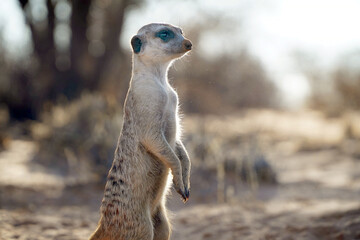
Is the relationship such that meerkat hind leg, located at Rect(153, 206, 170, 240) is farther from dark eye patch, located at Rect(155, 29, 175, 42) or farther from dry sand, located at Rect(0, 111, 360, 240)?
dark eye patch, located at Rect(155, 29, 175, 42)

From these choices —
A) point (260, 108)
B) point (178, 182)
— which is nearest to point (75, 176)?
point (178, 182)

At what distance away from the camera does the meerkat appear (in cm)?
270

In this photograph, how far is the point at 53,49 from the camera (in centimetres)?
1195

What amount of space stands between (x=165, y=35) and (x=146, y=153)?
92 centimetres

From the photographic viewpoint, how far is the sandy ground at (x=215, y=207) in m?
3.81

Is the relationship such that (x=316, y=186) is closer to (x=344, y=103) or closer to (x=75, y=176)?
(x=75, y=176)

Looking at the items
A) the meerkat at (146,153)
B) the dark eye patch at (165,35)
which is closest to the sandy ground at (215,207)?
the meerkat at (146,153)

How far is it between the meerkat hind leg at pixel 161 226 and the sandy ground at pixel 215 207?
1.02 metres

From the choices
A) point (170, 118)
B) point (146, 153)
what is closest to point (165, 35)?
point (170, 118)

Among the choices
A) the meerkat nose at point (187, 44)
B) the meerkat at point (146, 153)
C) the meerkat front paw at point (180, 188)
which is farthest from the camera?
the meerkat nose at point (187, 44)

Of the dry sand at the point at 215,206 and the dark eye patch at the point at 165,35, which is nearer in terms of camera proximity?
the dark eye patch at the point at 165,35

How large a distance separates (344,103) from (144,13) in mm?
8924

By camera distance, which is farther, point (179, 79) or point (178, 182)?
point (179, 79)

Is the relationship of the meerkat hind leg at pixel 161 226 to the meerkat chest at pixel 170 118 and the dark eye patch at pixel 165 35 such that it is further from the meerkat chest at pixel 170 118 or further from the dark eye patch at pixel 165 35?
the dark eye patch at pixel 165 35
